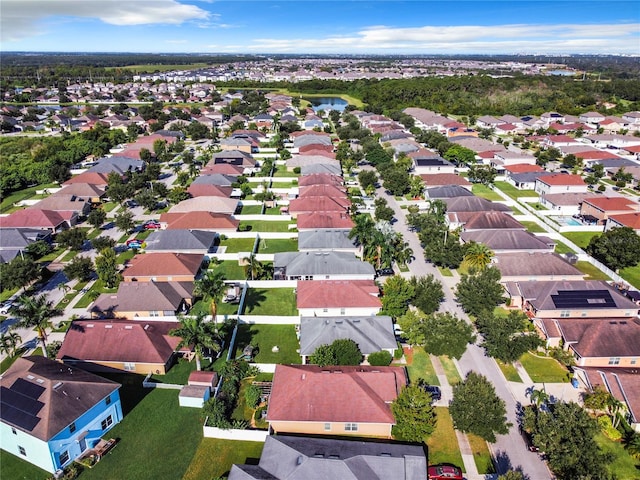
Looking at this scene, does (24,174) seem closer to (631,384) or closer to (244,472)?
(244,472)

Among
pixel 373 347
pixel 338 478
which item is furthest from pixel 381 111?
pixel 338 478

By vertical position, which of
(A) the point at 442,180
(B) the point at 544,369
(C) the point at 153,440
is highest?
(A) the point at 442,180

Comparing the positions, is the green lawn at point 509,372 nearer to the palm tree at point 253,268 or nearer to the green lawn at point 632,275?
the green lawn at point 632,275

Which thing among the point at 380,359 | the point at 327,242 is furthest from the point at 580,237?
the point at 380,359

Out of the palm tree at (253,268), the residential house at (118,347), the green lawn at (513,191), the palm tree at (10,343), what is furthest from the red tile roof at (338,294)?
the green lawn at (513,191)

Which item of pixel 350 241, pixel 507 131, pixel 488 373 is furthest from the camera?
pixel 507 131

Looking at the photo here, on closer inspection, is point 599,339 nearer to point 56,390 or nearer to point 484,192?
point 56,390
